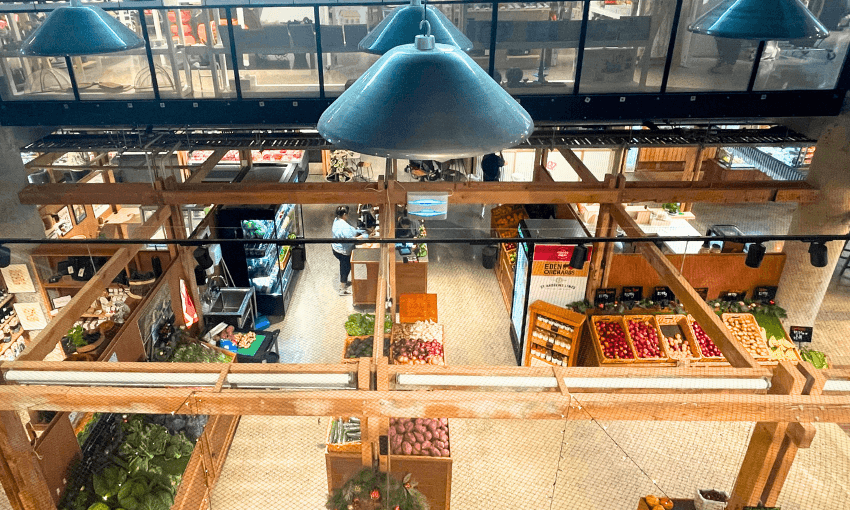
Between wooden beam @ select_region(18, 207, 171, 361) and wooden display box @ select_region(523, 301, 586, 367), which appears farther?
wooden display box @ select_region(523, 301, 586, 367)

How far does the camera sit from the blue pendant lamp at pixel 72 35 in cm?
328

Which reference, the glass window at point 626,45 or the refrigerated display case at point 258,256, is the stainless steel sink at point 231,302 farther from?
the glass window at point 626,45

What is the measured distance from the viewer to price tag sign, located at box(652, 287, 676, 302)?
7.73m

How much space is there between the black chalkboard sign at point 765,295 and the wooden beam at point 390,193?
1.73 meters

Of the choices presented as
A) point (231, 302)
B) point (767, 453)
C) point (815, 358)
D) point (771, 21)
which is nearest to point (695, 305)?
point (767, 453)

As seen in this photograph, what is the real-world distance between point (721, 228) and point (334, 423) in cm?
624

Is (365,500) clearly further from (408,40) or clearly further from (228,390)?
(408,40)

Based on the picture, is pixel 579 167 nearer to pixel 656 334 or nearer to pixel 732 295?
pixel 656 334

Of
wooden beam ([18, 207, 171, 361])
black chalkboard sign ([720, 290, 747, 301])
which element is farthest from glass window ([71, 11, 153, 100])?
black chalkboard sign ([720, 290, 747, 301])

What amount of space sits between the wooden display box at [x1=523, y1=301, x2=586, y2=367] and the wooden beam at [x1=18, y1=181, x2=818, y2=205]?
63.4 inches

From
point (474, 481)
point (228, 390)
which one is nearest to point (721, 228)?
point (474, 481)

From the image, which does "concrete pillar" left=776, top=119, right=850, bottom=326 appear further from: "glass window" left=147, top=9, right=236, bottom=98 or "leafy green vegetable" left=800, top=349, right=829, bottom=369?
"glass window" left=147, top=9, right=236, bottom=98

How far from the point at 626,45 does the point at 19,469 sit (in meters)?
7.14

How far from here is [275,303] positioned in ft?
30.6
